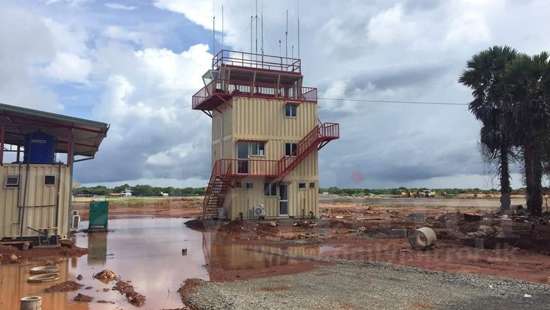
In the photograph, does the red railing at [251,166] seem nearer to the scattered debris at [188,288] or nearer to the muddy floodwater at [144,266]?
the muddy floodwater at [144,266]

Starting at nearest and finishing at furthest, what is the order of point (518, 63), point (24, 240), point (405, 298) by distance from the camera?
point (405, 298)
point (24, 240)
point (518, 63)

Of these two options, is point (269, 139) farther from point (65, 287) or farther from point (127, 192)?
point (127, 192)

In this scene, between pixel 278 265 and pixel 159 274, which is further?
pixel 278 265

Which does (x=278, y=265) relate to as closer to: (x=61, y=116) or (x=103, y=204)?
(x=61, y=116)

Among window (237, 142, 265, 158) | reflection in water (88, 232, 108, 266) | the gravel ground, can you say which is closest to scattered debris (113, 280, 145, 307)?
the gravel ground

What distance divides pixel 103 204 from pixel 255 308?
2111 cm

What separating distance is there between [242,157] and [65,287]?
20541 millimetres

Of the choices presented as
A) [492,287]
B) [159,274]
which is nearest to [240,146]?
[159,274]

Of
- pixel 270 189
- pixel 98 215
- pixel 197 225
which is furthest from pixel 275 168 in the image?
pixel 98 215

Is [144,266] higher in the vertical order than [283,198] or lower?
lower

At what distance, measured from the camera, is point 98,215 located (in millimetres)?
28328

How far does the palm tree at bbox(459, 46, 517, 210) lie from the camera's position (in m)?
34.5

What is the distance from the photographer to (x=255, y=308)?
948 centimetres

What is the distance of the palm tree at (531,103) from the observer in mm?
23609
